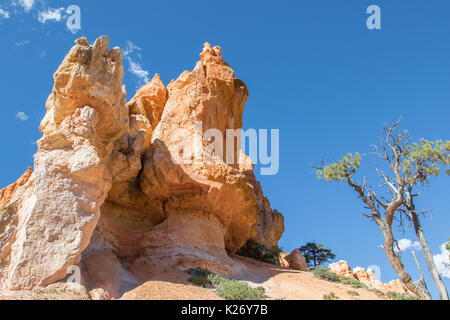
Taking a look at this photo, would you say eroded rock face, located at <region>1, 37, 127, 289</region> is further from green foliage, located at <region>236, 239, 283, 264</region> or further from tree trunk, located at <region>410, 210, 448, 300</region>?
green foliage, located at <region>236, 239, 283, 264</region>

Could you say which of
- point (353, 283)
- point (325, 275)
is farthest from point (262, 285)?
point (353, 283)

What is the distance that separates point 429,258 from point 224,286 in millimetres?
7423

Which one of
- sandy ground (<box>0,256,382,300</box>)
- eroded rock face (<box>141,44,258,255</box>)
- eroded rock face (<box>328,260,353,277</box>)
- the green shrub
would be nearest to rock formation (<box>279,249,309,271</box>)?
eroded rock face (<box>141,44,258,255</box>)

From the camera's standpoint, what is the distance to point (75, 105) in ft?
42.8

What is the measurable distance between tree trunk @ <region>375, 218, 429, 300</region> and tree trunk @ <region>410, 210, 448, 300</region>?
23.1 inches

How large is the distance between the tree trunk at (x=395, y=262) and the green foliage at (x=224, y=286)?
4758mm

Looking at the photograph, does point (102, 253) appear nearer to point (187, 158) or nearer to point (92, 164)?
point (92, 164)

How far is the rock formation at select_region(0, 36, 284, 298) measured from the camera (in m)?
10.7

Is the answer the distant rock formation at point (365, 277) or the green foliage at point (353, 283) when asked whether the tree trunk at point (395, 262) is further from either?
the distant rock formation at point (365, 277)

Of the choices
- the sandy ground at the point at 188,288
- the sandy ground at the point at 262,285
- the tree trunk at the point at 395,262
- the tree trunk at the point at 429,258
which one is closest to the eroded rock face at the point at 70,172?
the sandy ground at the point at 188,288

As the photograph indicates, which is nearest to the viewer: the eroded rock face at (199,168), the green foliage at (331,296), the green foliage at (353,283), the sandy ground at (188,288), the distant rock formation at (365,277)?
the sandy ground at (188,288)

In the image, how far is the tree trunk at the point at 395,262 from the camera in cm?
1246

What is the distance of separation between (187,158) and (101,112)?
4.77m
